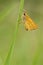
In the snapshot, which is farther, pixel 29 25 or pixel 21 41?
pixel 21 41

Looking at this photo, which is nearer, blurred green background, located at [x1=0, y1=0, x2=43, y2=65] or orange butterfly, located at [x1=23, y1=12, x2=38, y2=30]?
orange butterfly, located at [x1=23, y1=12, x2=38, y2=30]

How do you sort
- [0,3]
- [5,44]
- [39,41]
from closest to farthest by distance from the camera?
[39,41]
[5,44]
[0,3]

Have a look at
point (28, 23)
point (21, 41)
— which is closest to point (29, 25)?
point (28, 23)

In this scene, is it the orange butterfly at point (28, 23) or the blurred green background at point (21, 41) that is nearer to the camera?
the orange butterfly at point (28, 23)

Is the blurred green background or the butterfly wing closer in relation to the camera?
the butterfly wing

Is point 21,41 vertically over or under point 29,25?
over

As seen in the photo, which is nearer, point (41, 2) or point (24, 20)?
point (24, 20)

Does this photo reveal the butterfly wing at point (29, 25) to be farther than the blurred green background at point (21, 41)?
No

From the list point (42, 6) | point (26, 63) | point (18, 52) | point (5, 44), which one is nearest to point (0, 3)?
point (42, 6)

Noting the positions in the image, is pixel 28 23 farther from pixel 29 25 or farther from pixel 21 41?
pixel 21 41

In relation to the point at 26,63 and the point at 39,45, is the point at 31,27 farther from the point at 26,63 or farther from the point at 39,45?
the point at 26,63

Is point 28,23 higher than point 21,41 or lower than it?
lower
